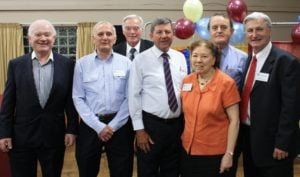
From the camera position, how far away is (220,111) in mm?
2143

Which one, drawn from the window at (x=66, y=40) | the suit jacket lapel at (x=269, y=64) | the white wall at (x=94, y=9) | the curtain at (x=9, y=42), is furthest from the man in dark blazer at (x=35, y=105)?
the window at (x=66, y=40)

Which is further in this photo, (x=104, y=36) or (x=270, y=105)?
(x=104, y=36)

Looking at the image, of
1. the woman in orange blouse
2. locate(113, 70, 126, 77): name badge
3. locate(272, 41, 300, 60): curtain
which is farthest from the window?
the woman in orange blouse

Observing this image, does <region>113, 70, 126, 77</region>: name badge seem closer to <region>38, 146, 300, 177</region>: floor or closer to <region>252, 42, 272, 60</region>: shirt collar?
<region>252, 42, 272, 60</region>: shirt collar

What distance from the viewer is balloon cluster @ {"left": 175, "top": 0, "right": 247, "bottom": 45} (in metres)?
4.48

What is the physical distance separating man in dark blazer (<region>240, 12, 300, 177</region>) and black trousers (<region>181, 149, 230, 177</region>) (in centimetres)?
25

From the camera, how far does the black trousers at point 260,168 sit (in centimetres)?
218

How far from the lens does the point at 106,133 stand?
2441 millimetres

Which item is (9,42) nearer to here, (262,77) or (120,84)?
(120,84)

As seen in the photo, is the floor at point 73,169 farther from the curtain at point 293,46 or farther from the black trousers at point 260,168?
the black trousers at point 260,168

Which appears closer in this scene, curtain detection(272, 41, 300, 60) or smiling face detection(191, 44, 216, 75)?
smiling face detection(191, 44, 216, 75)

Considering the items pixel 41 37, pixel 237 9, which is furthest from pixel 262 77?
pixel 237 9

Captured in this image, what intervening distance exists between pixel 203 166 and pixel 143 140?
1.52 ft

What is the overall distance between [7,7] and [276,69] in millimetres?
6616
